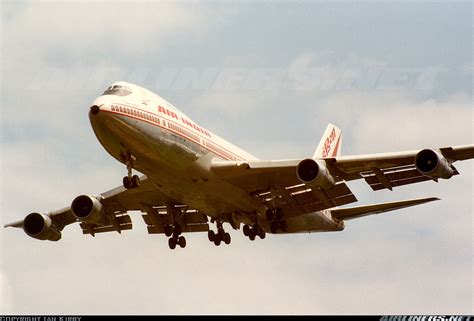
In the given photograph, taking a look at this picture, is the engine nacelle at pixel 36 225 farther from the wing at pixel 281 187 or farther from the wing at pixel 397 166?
the wing at pixel 397 166

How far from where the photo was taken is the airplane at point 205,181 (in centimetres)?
4725

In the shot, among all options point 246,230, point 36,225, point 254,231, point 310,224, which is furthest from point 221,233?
point 36,225

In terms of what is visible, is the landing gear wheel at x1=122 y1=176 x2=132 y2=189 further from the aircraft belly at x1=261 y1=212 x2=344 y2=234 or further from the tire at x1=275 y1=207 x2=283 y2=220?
the aircraft belly at x1=261 y1=212 x2=344 y2=234

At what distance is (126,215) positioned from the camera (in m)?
59.0

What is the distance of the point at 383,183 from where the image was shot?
5091 centimetres

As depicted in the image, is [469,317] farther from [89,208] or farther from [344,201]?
[89,208]

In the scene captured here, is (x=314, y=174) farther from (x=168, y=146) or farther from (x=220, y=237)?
(x=220, y=237)

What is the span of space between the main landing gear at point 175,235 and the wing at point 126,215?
1.37ft

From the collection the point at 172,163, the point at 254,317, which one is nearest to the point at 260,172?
the point at 172,163

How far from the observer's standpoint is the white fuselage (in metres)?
46.4

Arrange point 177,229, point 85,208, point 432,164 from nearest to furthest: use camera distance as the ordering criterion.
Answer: point 432,164 → point 85,208 → point 177,229

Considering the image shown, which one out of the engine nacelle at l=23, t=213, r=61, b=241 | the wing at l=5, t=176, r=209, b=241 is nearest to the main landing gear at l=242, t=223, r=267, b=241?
the wing at l=5, t=176, r=209, b=241

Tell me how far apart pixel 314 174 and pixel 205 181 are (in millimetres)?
5356

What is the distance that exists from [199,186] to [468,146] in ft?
42.2
